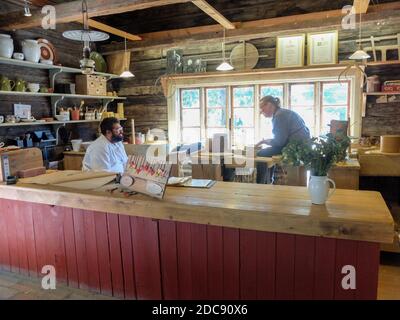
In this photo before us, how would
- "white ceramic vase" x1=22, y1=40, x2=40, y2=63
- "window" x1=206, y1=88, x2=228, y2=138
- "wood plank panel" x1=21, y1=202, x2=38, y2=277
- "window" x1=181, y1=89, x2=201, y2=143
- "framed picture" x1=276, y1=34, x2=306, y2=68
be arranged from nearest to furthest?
"wood plank panel" x1=21, y1=202, x2=38, y2=277 < "white ceramic vase" x1=22, y1=40, x2=40, y2=63 < "framed picture" x1=276, y1=34, x2=306, y2=68 < "window" x1=206, y1=88, x2=228, y2=138 < "window" x1=181, y1=89, x2=201, y2=143

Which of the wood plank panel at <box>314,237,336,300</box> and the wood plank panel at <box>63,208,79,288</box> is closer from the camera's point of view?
the wood plank panel at <box>314,237,336,300</box>

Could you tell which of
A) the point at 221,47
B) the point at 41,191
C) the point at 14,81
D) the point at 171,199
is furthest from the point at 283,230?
the point at 221,47

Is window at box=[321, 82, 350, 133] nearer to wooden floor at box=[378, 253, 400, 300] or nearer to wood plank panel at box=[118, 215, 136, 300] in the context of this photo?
wooden floor at box=[378, 253, 400, 300]

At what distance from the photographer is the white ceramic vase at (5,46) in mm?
3530

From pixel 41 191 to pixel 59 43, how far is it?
321 cm

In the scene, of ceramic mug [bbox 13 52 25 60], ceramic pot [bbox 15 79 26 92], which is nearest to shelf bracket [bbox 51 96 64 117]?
ceramic pot [bbox 15 79 26 92]

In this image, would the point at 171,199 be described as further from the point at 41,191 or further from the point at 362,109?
the point at 362,109

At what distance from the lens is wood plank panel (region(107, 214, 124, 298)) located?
214 cm

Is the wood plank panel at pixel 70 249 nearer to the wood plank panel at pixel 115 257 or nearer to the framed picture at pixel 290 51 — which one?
the wood plank panel at pixel 115 257

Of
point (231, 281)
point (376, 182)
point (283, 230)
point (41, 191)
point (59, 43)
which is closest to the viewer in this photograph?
point (283, 230)

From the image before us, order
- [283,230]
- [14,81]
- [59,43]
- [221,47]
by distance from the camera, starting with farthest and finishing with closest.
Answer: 1. [221,47]
2. [59,43]
3. [14,81]
4. [283,230]

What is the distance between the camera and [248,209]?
1.70 meters

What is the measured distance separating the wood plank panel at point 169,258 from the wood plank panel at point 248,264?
1.35 feet

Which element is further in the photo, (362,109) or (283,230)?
(362,109)
